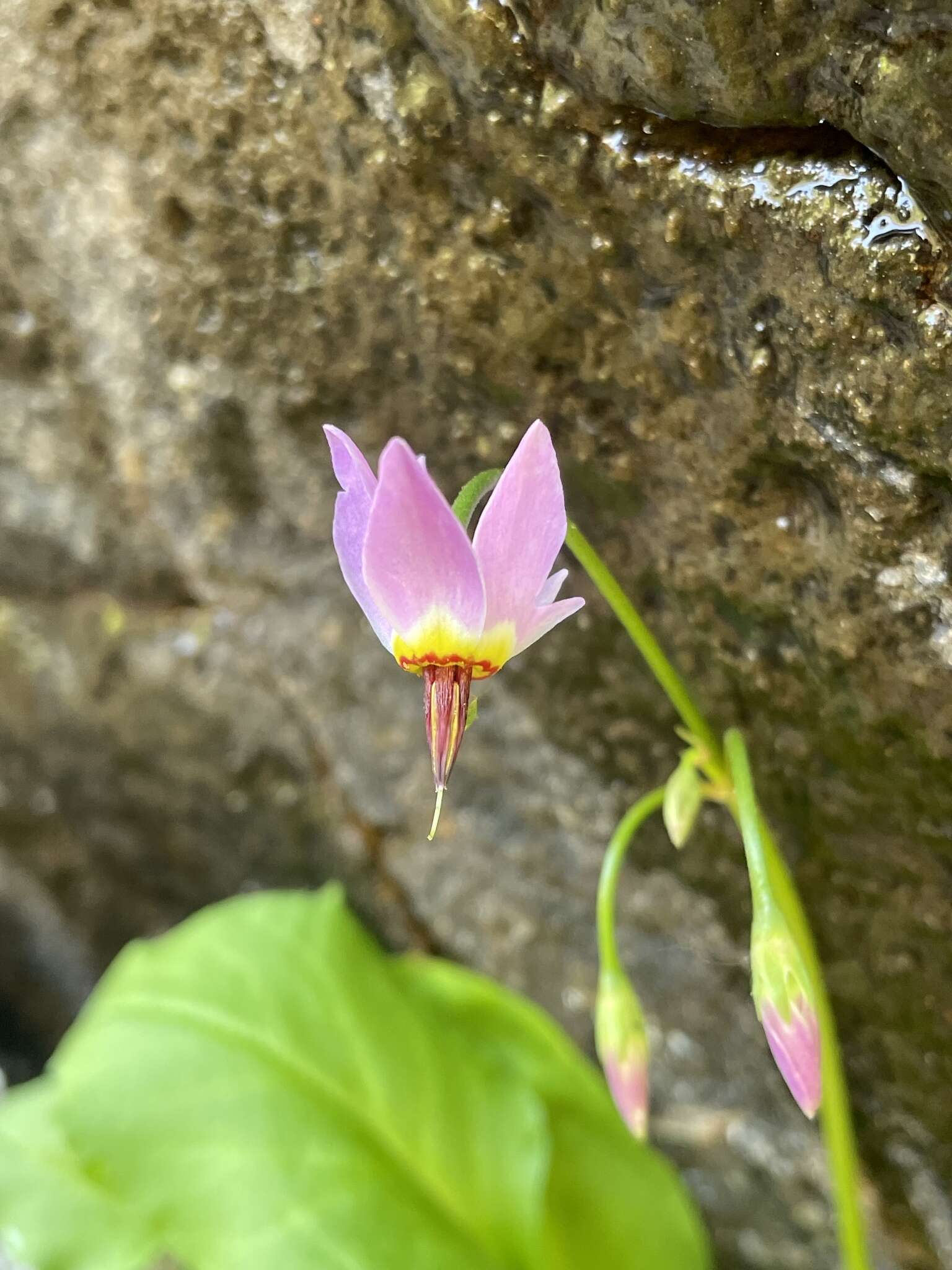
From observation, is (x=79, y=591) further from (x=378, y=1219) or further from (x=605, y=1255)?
(x=605, y=1255)

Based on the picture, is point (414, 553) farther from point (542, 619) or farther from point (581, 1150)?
point (581, 1150)

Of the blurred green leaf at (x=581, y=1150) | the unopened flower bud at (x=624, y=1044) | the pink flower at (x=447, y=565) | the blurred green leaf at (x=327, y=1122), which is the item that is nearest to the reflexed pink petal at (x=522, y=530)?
the pink flower at (x=447, y=565)

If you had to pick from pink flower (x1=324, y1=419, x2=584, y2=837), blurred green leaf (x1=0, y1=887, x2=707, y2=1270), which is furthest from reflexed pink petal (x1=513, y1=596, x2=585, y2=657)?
blurred green leaf (x1=0, y1=887, x2=707, y2=1270)

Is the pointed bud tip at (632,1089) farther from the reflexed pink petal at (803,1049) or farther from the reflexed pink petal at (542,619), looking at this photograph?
the reflexed pink petal at (542,619)

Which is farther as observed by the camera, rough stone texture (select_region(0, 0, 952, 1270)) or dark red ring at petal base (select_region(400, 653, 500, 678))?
rough stone texture (select_region(0, 0, 952, 1270))

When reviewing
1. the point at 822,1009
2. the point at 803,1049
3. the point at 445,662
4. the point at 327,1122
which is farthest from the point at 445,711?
the point at 327,1122

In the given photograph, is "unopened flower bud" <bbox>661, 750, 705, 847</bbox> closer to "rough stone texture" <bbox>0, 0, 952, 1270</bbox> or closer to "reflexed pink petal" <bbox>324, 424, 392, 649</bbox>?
"rough stone texture" <bbox>0, 0, 952, 1270</bbox>
